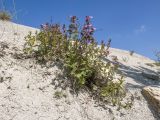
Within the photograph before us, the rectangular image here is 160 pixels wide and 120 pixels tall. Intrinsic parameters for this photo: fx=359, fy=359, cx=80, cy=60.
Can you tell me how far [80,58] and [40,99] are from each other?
3.90 ft

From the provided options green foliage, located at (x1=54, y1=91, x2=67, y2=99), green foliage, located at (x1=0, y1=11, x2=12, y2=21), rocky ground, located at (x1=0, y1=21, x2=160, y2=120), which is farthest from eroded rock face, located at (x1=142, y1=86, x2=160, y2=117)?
green foliage, located at (x1=0, y1=11, x2=12, y2=21)

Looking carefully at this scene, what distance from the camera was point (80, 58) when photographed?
21.0 feet

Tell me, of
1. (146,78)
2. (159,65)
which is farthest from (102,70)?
(159,65)

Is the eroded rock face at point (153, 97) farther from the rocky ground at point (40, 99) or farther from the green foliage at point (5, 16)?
the green foliage at point (5, 16)

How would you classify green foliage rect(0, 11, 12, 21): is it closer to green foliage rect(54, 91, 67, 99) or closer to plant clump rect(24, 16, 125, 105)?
plant clump rect(24, 16, 125, 105)

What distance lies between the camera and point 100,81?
6523 millimetres

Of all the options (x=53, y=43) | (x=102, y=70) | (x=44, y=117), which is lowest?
(x=44, y=117)

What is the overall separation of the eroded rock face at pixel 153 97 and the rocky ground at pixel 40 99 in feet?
0.12

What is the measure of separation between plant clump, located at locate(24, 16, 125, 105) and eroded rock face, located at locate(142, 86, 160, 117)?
52cm

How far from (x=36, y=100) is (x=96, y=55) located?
1.67 meters

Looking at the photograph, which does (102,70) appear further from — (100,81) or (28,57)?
(28,57)

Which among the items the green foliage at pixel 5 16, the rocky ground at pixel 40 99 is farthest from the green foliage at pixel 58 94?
the green foliage at pixel 5 16

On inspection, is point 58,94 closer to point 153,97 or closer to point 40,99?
point 40,99

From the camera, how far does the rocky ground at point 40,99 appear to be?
5.36 meters
